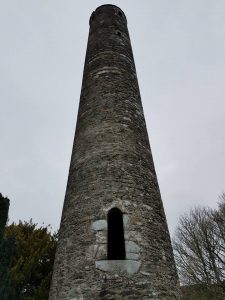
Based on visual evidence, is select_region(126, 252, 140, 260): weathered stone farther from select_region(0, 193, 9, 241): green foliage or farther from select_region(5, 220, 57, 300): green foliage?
select_region(5, 220, 57, 300): green foliage

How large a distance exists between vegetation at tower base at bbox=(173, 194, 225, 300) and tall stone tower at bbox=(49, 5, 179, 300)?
11.1 metres

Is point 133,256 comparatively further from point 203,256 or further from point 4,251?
point 203,256

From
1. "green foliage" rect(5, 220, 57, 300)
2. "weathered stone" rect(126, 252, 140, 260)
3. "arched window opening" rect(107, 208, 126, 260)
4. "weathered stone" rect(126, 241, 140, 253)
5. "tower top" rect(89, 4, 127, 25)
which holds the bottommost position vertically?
"weathered stone" rect(126, 252, 140, 260)

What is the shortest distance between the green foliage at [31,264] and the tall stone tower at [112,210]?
27.7 feet

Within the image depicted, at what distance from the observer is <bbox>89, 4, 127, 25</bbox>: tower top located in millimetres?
11148

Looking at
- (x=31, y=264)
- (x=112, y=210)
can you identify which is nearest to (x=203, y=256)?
(x=31, y=264)

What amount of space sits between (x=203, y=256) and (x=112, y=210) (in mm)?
12917

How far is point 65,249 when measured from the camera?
22.0ft

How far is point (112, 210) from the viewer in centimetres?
668

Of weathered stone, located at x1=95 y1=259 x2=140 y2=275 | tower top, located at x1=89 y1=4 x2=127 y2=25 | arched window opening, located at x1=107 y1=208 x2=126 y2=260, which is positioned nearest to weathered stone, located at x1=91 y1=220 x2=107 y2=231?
arched window opening, located at x1=107 y1=208 x2=126 y2=260

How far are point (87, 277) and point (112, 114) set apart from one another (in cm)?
388

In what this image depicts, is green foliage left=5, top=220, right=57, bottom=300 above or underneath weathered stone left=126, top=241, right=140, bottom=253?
above

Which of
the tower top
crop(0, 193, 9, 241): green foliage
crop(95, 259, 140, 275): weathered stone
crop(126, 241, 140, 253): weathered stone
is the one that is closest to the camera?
crop(95, 259, 140, 275): weathered stone

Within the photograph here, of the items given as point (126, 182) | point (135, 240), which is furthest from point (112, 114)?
point (135, 240)
